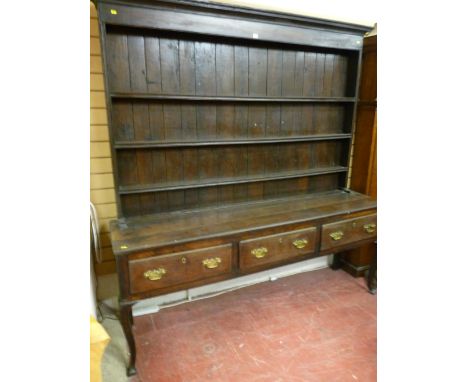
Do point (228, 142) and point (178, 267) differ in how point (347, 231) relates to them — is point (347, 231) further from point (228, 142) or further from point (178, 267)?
Answer: point (178, 267)

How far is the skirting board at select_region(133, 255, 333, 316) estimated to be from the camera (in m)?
2.26

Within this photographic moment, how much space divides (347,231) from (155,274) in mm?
1357

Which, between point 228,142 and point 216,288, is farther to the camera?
point 216,288

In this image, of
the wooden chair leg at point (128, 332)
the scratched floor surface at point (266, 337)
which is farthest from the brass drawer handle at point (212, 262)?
the scratched floor surface at point (266, 337)

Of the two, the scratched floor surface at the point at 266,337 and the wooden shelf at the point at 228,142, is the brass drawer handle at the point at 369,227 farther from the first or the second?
the wooden shelf at the point at 228,142

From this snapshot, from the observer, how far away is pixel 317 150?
97.4 inches

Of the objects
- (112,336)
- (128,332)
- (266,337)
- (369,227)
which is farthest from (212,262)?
(369,227)

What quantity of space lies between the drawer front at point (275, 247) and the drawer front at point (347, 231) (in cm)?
11

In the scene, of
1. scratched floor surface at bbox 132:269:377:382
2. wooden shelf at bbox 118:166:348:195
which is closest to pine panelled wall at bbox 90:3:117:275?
wooden shelf at bbox 118:166:348:195

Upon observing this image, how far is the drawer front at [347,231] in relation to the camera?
6.73 feet

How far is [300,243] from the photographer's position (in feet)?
6.44
